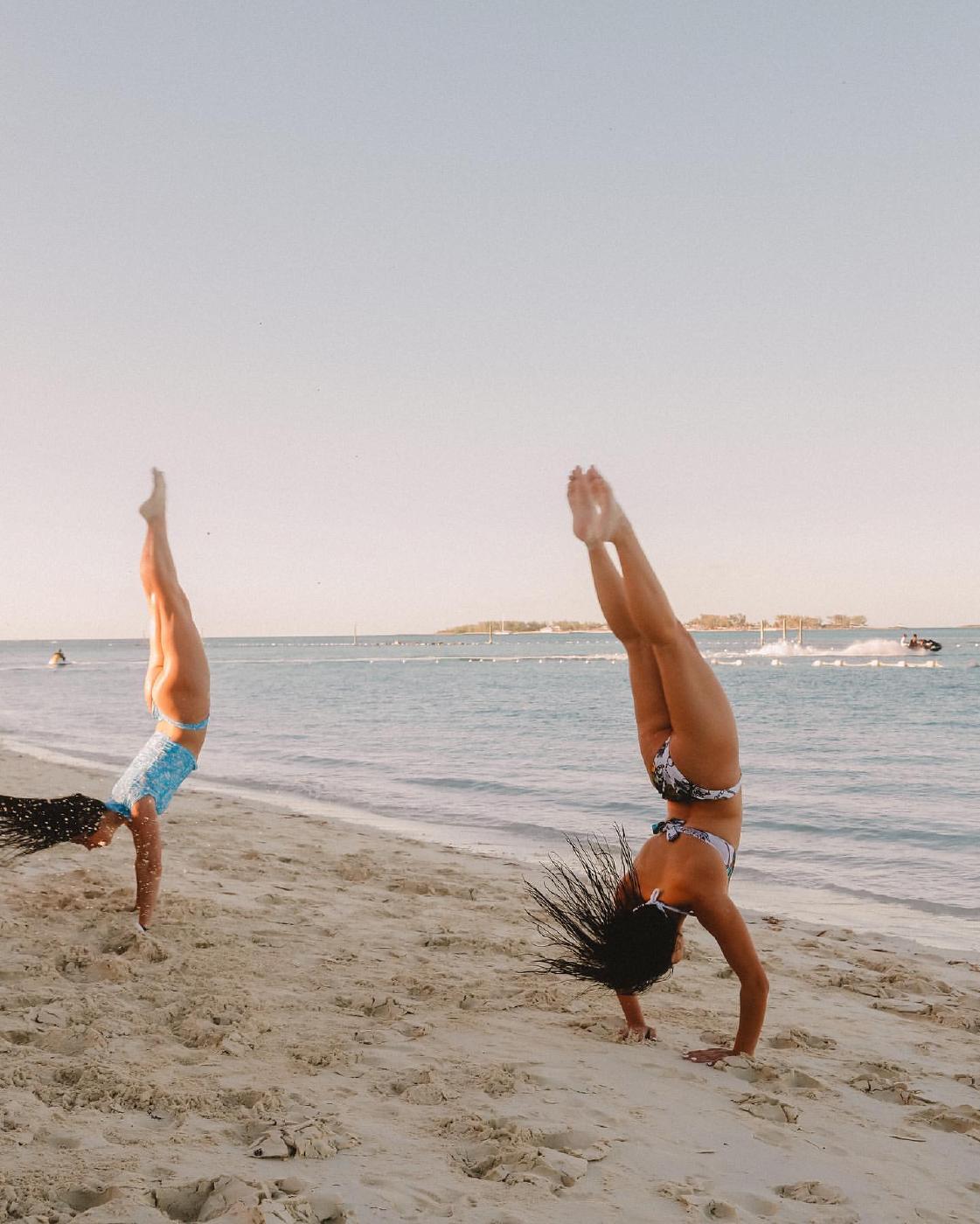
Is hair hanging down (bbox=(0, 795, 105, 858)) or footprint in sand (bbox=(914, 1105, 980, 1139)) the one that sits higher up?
hair hanging down (bbox=(0, 795, 105, 858))

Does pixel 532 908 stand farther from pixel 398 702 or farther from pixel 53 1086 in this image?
pixel 398 702

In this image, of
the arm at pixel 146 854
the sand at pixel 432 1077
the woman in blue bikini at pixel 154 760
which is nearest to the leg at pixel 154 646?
the woman in blue bikini at pixel 154 760

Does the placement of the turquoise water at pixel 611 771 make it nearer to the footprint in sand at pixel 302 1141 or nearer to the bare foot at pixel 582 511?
the bare foot at pixel 582 511

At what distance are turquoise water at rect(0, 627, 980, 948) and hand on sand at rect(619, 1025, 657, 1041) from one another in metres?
3.41

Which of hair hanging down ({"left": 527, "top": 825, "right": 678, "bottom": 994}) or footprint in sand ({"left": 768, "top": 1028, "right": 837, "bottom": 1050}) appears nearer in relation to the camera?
hair hanging down ({"left": 527, "top": 825, "right": 678, "bottom": 994})

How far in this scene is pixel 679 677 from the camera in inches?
136

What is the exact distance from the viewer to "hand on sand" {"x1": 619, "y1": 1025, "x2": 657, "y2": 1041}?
3.85 metres

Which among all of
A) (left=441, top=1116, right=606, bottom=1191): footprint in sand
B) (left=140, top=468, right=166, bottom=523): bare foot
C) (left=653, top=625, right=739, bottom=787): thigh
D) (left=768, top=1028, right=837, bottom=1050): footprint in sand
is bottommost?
(left=768, top=1028, right=837, bottom=1050): footprint in sand

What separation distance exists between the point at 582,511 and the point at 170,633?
2698 mm

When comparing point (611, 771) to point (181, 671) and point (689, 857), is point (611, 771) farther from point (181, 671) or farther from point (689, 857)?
point (689, 857)

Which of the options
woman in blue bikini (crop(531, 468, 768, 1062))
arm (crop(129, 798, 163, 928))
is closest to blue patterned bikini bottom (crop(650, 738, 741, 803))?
woman in blue bikini (crop(531, 468, 768, 1062))

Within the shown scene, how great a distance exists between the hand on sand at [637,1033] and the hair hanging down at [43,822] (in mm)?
2842

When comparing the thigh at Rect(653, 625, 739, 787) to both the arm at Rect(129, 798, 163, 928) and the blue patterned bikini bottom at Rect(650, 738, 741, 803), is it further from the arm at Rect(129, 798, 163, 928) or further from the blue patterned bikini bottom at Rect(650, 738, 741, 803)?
the arm at Rect(129, 798, 163, 928)

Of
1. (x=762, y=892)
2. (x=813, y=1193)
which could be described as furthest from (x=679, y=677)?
(x=762, y=892)
